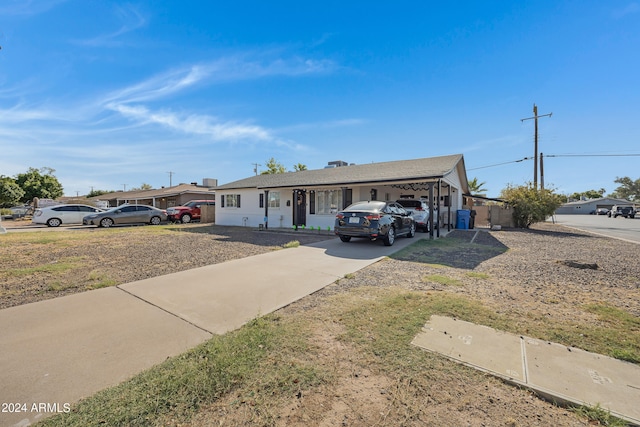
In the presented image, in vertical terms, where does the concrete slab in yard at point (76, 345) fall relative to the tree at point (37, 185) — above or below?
below

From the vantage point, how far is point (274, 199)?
58.4 feet

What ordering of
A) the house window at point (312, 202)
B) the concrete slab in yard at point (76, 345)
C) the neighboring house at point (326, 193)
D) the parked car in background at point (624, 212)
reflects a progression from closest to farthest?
the concrete slab in yard at point (76, 345)
the neighboring house at point (326, 193)
the house window at point (312, 202)
the parked car in background at point (624, 212)

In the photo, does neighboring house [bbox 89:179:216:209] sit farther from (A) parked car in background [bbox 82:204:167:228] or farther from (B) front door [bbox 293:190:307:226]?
(B) front door [bbox 293:190:307:226]

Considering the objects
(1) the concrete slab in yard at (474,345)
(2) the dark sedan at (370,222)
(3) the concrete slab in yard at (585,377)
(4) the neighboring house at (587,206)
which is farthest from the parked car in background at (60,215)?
(4) the neighboring house at (587,206)

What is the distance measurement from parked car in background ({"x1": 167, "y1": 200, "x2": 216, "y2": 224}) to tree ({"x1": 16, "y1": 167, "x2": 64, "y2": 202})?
33.0 m

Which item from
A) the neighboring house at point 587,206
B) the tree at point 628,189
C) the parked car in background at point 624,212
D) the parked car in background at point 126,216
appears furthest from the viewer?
the tree at point 628,189

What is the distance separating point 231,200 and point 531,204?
20376 mm

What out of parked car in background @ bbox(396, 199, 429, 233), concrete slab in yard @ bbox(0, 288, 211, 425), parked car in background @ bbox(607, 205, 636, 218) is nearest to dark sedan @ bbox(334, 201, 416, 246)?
parked car in background @ bbox(396, 199, 429, 233)

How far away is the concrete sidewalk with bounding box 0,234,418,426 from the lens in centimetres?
230

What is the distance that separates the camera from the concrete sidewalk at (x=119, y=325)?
2.30m

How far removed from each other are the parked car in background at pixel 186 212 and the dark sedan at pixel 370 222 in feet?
52.6

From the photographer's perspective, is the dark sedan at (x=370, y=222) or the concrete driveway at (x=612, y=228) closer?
the dark sedan at (x=370, y=222)

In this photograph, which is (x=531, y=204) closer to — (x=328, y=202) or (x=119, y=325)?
(x=328, y=202)

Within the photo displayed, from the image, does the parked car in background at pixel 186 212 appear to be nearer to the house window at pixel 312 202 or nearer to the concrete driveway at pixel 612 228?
the house window at pixel 312 202
